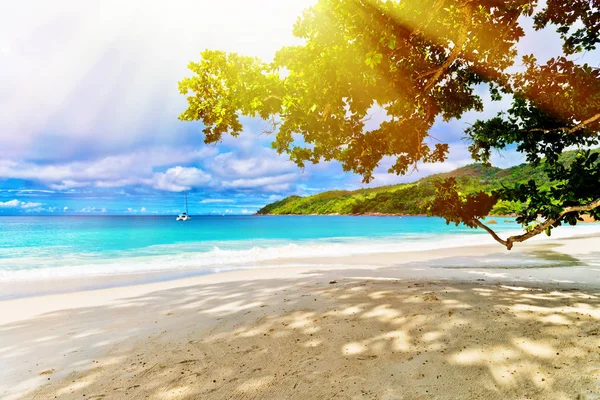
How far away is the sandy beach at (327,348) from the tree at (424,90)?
63.1 inches

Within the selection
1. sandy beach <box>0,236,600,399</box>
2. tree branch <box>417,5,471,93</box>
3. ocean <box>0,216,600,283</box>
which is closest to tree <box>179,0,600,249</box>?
tree branch <box>417,5,471,93</box>

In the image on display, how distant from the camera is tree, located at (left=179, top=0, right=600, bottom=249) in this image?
5516mm

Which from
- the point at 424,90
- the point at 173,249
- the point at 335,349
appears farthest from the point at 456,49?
the point at 173,249

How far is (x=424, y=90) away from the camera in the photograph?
6930 millimetres

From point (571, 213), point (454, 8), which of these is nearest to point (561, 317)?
point (571, 213)

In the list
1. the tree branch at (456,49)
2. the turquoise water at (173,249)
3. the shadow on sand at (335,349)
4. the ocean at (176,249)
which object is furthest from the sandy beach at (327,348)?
the turquoise water at (173,249)

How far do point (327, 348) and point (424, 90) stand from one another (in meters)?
5.42

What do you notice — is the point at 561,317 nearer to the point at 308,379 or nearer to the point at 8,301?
the point at 308,379

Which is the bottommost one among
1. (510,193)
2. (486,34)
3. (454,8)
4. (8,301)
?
(8,301)

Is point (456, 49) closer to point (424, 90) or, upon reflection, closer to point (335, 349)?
point (424, 90)

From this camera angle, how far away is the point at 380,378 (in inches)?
134

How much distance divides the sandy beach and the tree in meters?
1.60

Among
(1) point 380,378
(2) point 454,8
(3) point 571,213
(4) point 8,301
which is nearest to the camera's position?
(1) point 380,378

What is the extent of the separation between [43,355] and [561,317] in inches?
287
